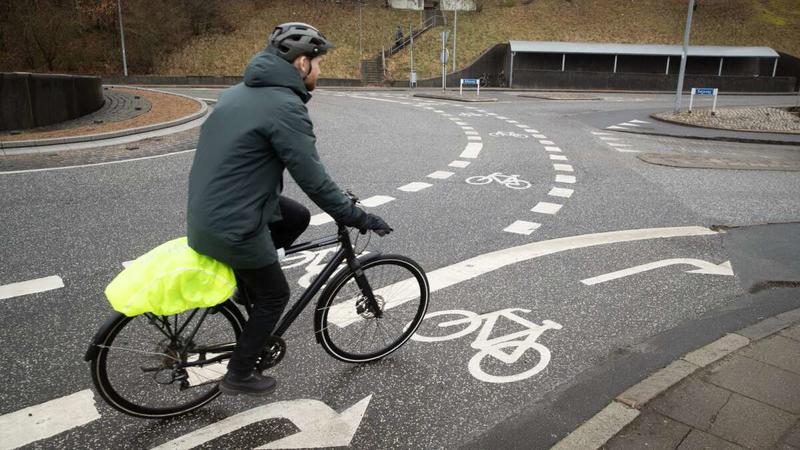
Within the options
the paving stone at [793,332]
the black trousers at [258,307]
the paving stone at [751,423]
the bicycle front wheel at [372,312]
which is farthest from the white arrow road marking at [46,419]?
the paving stone at [793,332]

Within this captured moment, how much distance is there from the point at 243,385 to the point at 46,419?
1107mm

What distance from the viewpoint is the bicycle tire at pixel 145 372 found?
312 centimetres

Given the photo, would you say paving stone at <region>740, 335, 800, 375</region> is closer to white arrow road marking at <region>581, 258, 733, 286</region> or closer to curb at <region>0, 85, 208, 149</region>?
white arrow road marking at <region>581, 258, 733, 286</region>

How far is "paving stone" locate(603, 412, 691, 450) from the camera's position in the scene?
10.1ft

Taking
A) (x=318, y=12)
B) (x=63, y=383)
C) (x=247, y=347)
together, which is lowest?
(x=63, y=383)

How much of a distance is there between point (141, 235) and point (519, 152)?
348 inches

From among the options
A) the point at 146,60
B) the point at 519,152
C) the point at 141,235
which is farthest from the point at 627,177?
the point at 146,60

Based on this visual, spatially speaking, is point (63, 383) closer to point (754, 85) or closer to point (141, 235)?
point (141, 235)

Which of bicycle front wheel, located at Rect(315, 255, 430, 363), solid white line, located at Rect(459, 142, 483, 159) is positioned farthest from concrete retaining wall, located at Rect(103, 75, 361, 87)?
bicycle front wheel, located at Rect(315, 255, 430, 363)

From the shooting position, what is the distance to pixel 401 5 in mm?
67750

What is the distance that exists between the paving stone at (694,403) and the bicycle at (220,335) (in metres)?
1.67

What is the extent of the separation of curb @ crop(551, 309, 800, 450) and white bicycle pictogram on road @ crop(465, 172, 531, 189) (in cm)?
545

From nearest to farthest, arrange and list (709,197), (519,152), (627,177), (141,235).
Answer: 1. (141,235)
2. (709,197)
3. (627,177)
4. (519,152)

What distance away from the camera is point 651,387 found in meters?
3.62
